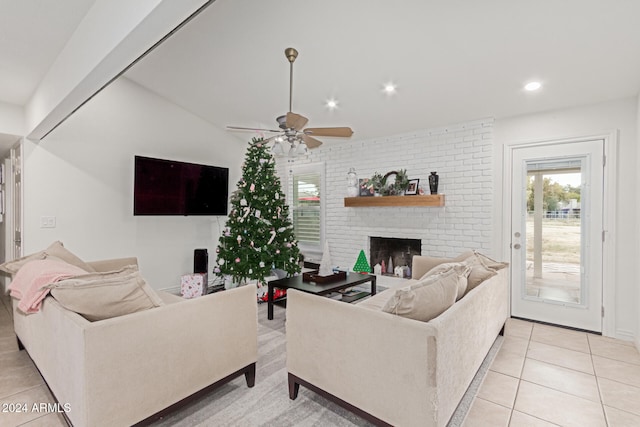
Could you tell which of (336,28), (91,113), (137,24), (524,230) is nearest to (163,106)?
(91,113)

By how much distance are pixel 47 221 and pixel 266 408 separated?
11.4 ft

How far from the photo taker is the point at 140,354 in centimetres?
156

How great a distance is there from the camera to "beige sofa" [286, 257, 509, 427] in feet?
4.71

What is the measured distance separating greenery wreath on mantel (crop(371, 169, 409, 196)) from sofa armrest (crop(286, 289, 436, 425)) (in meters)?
2.85

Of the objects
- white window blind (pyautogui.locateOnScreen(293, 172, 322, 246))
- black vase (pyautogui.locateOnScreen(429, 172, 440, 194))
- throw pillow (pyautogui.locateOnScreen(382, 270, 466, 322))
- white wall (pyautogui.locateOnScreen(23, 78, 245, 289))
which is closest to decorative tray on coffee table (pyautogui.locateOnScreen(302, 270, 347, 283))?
black vase (pyautogui.locateOnScreen(429, 172, 440, 194))

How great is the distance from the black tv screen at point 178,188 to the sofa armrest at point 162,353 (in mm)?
2814

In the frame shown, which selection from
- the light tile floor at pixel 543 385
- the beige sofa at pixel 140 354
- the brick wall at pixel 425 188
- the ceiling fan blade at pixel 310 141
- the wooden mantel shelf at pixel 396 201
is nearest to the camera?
the beige sofa at pixel 140 354

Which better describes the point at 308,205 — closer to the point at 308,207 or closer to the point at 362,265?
the point at 308,207

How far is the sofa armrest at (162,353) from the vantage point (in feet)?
4.72

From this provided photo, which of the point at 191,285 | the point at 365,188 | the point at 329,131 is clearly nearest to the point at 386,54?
the point at 329,131

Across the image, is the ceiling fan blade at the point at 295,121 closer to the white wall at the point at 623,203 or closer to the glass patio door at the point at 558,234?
the glass patio door at the point at 558,234

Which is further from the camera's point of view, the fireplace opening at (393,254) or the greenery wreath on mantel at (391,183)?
the fireplace opening at (393,254)

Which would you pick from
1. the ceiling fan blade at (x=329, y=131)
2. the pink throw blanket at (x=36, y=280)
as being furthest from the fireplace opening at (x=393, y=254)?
the pink throw blanket at (x=36, y=280)

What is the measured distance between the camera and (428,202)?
13.3 feet
